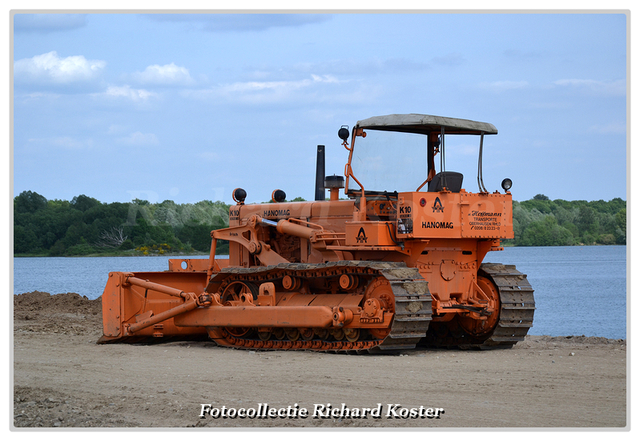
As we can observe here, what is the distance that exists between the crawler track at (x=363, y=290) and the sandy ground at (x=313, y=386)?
29cm

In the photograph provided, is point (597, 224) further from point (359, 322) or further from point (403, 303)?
point (359, 322)

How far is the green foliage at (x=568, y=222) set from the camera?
32.7 feet

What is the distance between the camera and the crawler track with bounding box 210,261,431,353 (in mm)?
12102

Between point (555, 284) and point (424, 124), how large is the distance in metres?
29.7

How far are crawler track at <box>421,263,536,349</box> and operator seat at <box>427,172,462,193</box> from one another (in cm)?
159

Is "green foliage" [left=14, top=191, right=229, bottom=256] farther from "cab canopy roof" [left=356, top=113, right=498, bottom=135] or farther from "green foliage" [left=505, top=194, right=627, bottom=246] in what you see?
"green foliage" [left=505, top=194, right=627, bottom=246]

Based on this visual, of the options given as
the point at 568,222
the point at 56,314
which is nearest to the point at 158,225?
the point at 56,314

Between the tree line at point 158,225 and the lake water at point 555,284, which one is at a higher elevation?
the tree line at point 158,225

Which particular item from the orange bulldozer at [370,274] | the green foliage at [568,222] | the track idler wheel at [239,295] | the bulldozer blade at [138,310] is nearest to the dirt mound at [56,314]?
the bulldozer blade at [138,310]

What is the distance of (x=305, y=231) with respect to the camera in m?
14.2

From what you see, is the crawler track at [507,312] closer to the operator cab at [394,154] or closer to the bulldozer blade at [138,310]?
the operator cab at [394,154]

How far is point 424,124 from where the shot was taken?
13.0 meters

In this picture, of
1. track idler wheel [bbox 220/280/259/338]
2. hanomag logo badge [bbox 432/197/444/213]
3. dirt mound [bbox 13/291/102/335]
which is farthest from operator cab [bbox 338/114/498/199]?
dirt mound [bbox 13/291/102/335]

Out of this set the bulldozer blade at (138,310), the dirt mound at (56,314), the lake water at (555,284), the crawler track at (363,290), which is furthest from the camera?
the dirt mound at (56,314)
